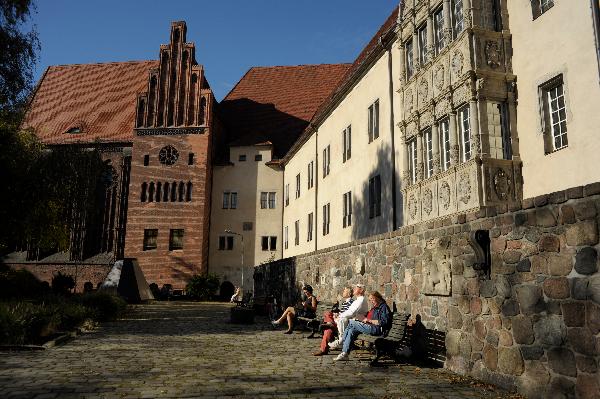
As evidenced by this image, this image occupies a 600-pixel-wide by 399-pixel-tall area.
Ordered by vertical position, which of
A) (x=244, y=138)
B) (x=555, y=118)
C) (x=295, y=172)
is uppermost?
(x=244, y=138)

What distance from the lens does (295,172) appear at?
3850 cm

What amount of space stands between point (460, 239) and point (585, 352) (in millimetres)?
3040

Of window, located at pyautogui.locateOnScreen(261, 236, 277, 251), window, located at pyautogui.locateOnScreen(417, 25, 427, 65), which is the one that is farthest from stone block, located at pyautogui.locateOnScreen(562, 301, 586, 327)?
window, located at pyautogui.locateOnScreen(261, 236, 277, 251)

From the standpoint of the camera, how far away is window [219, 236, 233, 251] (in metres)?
43.7

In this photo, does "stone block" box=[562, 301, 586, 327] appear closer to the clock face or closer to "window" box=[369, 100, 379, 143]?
"window" box=[369, 100, 379, 143]

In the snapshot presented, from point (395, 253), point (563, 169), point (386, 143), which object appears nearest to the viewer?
point (395, 253)

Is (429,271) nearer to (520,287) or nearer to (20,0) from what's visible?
(520,287)

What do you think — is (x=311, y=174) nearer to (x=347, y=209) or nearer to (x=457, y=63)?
(x=347, y=209)

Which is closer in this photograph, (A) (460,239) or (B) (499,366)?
(B) (499,366)

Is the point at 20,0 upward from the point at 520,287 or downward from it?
upward

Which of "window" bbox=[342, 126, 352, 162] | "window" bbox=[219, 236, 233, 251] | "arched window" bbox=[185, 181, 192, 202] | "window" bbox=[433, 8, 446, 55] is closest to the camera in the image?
"window" bbox=[433, 8, 446, 55]

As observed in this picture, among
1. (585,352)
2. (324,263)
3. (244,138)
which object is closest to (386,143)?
(324,263)

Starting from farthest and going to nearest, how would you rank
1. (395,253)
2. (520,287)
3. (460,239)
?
(395,253)
(460,239)
(520,287)

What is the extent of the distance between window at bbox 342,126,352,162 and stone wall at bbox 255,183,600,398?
15037 millimetres
